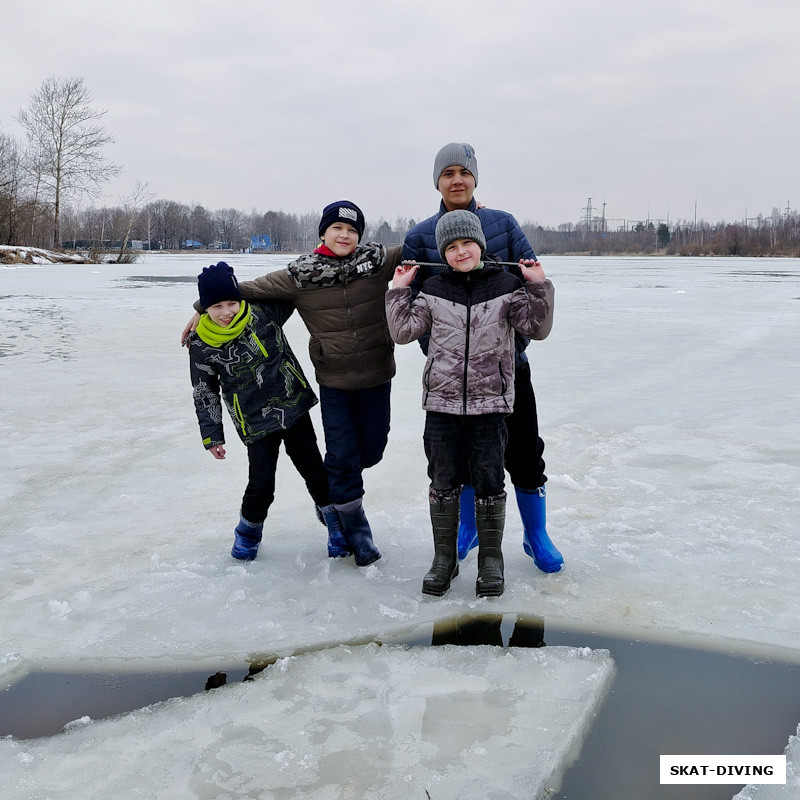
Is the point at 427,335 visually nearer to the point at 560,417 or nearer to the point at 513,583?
the point at 513,583

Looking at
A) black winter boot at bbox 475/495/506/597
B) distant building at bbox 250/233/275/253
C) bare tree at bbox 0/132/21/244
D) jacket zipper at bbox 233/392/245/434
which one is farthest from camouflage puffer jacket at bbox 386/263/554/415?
distant building at bbox 250/233/275/253

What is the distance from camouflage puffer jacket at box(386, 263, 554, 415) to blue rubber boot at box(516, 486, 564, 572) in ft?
1.61

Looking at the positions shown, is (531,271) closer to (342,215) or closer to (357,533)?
(342,215)

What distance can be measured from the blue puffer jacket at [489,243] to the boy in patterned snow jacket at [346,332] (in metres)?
0.15

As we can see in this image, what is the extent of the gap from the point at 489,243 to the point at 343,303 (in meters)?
0.60

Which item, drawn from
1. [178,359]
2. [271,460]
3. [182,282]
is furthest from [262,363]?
[182,282]

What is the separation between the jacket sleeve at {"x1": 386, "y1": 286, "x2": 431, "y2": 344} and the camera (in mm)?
2695

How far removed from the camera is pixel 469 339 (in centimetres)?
268

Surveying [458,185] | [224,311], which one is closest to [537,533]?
[458,185]

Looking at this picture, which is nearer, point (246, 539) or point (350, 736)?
point (350, 736)

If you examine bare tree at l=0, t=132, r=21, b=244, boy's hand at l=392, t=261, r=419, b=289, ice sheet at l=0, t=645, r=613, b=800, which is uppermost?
bare tree at l=0, t=132, r=21, b=244

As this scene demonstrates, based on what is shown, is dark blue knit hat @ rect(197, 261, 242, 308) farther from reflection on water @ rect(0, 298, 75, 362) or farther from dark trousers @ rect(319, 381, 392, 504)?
reflection on water @ rect(0, 298, 75, 362)

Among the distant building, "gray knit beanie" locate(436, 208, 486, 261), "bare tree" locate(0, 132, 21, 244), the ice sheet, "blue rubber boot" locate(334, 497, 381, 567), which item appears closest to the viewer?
the ice sheet

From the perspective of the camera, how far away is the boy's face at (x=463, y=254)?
2.67 m
